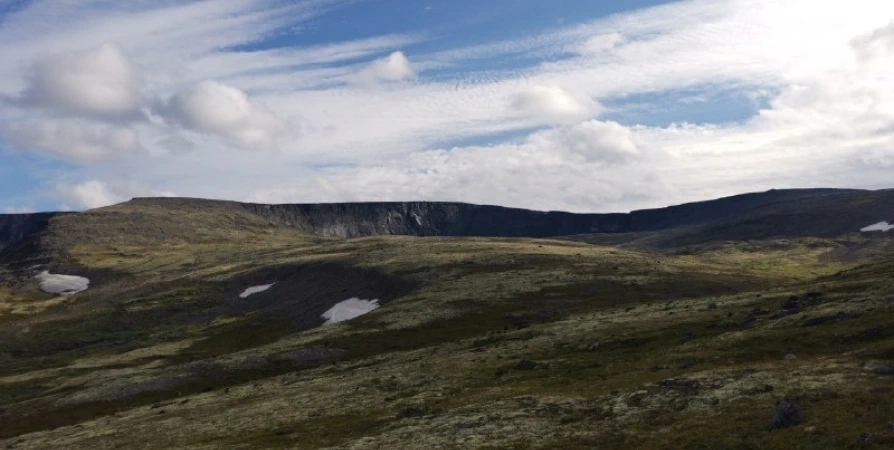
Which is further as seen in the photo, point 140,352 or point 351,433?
point 140,352

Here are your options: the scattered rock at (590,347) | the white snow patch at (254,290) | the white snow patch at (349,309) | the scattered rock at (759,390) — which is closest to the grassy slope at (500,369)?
the scattered rock at (759,390)

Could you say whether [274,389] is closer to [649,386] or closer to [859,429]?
[649,386]

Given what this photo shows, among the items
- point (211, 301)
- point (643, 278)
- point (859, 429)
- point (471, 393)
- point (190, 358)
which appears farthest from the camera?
point (211, 301)

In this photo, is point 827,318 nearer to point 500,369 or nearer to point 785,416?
point 500,369

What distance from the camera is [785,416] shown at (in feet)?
115

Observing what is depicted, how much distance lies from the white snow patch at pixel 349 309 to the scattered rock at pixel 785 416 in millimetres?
94994

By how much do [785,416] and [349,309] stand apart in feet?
335

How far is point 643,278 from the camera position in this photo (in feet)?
420

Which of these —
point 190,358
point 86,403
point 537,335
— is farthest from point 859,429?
point 190,358

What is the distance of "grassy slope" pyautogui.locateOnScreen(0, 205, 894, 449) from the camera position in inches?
1598

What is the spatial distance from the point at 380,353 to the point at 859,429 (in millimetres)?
67251

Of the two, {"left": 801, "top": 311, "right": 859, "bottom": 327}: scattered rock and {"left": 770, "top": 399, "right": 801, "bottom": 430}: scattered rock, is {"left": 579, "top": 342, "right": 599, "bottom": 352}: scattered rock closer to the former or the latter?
{"left": 801, "top": 311, "right": 859, "bottom": 327}: scattered rock

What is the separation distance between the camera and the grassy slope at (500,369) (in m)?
40.6

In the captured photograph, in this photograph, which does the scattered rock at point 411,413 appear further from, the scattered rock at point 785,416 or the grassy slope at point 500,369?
the scattered rock at point 785,416
